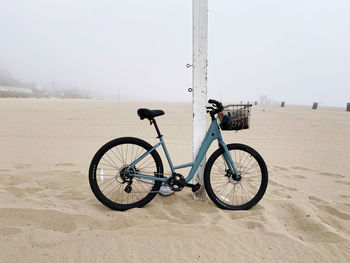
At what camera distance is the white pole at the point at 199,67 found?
11.0 feet

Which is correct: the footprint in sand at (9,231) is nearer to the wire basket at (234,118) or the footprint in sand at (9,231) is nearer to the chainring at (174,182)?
the chainring at (174,182)

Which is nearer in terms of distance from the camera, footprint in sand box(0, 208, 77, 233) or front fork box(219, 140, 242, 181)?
footprint in sand box(0, 208, 77, 233)

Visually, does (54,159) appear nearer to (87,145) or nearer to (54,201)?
(87,145)

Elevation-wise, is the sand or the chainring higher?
the chainring

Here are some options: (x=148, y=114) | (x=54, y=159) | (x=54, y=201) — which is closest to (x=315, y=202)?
(x=148, y=114)

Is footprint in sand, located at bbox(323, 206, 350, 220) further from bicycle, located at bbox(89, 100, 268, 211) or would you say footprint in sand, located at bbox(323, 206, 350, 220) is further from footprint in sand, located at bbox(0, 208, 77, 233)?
footprint in sand, located at bbox(0, 208, 77, 233)

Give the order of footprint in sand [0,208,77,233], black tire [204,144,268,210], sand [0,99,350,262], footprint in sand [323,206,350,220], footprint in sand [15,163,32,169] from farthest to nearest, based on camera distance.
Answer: footprint in sand [15,163,32,169]
black tire [204,144,268,210]
footprint in sand [323,206,350,220]
footprint in sand [0,208,77,233]
sand [0,99,350,262]

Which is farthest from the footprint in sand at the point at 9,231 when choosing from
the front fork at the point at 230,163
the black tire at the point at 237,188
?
the front fork at the point at 230,163

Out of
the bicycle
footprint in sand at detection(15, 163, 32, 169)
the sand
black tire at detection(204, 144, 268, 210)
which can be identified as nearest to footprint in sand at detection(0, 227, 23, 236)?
the sand

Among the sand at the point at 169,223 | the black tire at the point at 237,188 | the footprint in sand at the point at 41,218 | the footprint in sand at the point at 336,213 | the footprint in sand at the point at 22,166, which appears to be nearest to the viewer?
the sand at the point at 169,223

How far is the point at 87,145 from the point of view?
24.0 feet

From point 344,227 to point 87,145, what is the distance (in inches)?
245

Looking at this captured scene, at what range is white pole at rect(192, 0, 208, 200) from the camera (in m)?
3.35

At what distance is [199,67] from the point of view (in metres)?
3.41
